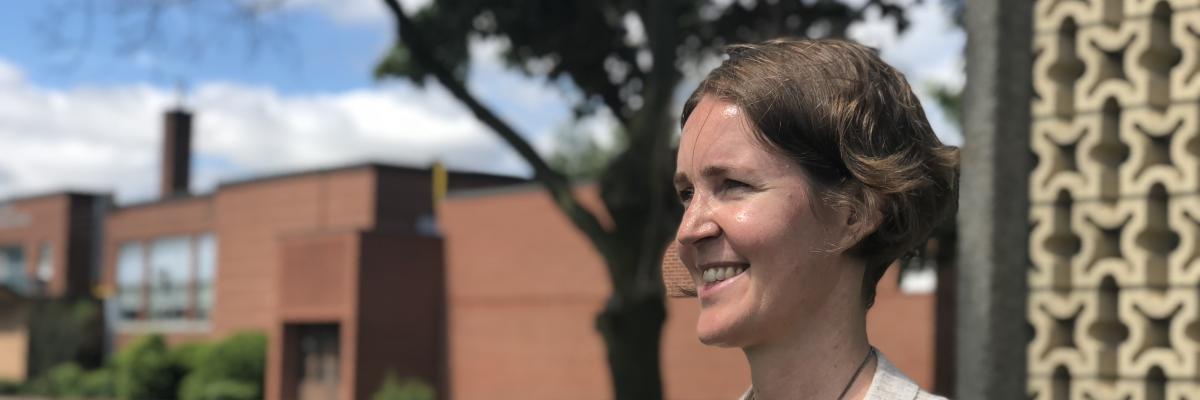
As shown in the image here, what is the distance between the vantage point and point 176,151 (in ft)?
162

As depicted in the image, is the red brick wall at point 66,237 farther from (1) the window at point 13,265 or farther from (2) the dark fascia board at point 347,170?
(2) the dark fascia board at point 347,170

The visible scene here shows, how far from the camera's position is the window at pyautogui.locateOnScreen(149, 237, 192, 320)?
40.1m

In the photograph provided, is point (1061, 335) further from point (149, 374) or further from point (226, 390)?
point (149, 374)

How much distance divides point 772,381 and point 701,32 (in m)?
12.2

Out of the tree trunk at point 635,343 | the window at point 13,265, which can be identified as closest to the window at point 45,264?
the window at point 13,265

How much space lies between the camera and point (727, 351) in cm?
2309

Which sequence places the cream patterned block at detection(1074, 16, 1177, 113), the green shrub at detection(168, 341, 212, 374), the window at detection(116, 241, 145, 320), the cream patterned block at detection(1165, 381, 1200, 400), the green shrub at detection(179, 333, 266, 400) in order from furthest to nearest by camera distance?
the window at detection(116, 241, 145, 320) < the green shrub at detection(168, 341, 212, 374) < the green shrub at detection(179, 333, 266, 400) < the cream patterned block at detection(1074, 16, 1177, 113) < the cream patterned block at detection(1165, 381, 1200, 400)

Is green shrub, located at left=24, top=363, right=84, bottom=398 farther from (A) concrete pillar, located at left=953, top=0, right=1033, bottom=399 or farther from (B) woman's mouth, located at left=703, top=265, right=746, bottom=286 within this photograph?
(B) woman's mouth, located at left=703, top=265, right=746, bottom=286

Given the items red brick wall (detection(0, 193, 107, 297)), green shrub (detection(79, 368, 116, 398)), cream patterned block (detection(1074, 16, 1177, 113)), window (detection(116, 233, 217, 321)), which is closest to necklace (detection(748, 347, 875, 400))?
cream patterned block (detection(1074, 16, 1177, 113))

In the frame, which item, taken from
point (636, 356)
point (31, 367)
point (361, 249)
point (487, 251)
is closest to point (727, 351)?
point (487, 251)

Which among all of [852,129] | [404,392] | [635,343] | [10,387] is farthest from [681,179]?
[10,387]

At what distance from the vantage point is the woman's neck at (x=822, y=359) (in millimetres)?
1839

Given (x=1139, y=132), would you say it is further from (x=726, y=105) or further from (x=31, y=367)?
(x=31, y=367)

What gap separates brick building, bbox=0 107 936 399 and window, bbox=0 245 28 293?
10873mm
